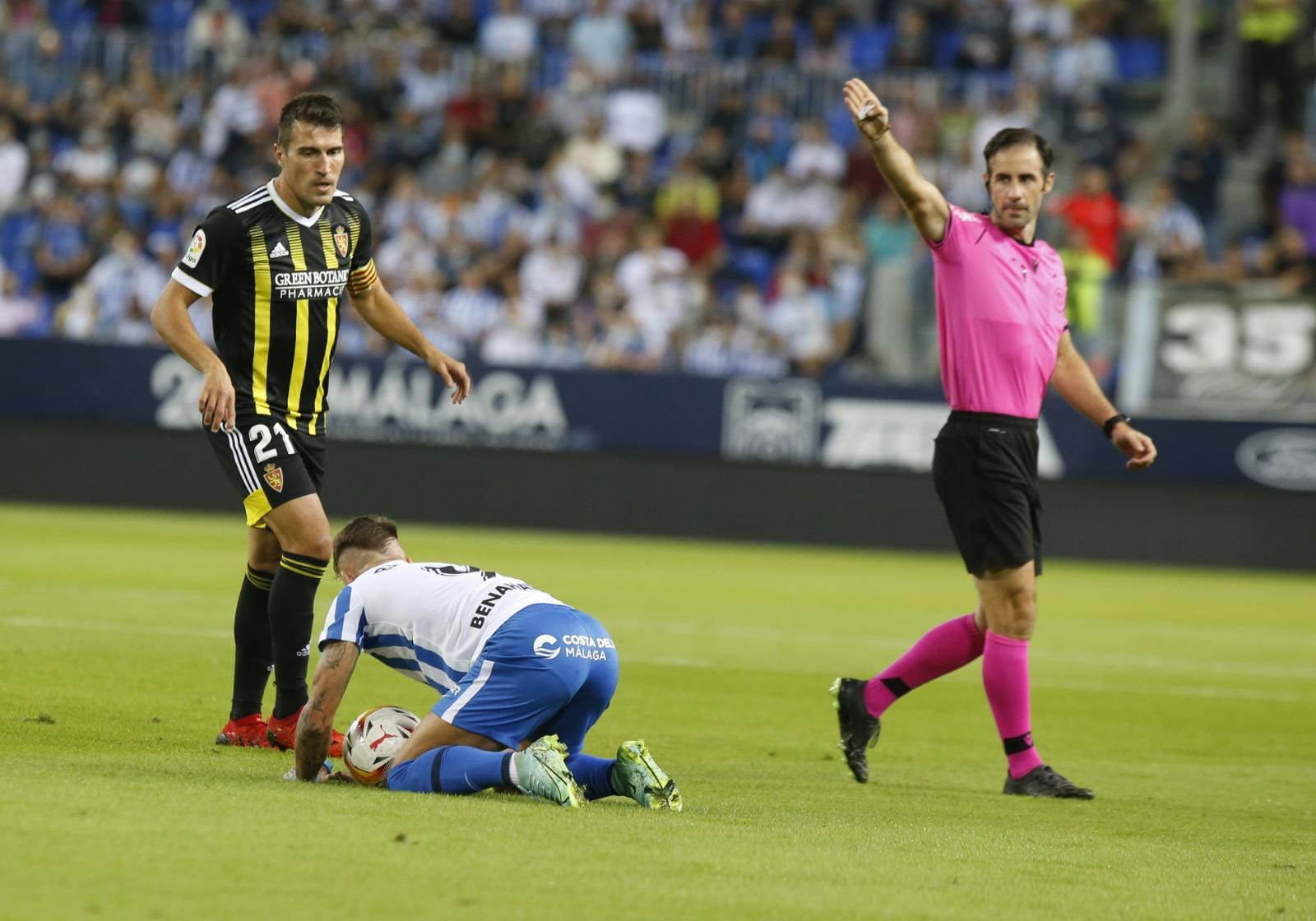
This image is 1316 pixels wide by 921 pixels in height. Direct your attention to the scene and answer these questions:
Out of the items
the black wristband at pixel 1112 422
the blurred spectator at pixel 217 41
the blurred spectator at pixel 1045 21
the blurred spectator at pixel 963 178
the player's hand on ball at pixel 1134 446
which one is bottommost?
the player's hand on ball at pixel 1134 446

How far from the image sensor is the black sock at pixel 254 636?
701 cm

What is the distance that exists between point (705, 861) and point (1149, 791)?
289 centimetres

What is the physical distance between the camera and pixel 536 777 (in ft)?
18.4

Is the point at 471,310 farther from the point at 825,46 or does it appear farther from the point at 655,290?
the point at 825,46

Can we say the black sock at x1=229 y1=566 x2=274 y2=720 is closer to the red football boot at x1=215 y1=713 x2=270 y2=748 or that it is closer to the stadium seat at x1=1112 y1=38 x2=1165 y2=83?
the red football boot at x1=215 y1=713 x2=270 y2=748

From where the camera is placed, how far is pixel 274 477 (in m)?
6.86

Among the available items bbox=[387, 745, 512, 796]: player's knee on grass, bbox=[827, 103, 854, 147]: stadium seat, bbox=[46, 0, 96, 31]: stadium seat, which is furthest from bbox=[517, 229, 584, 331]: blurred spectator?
bbox=[387, 745, 512, 796]: player's knee on grass

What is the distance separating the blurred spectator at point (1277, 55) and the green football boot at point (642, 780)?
64.2 feet

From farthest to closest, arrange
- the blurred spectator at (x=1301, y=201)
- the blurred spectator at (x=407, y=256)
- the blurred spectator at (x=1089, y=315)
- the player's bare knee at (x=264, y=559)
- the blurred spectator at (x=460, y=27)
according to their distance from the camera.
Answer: the blurred spectator at (x=460, y=27) → the blurred spectator at (x=407, y=256) → the blurred spectator at (x=1301, y=201) → the blurred spectator at (x=1089, y=315) → the player's bare knee at (x=264, y=559)

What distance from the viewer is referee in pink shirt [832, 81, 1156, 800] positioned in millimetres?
7086

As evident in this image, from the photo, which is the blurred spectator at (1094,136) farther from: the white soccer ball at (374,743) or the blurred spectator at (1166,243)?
the white soccer ball at (374,743)

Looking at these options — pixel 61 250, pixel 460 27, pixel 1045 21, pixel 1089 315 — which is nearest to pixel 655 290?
pixel 1089 315

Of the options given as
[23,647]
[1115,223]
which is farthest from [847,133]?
[23,647]

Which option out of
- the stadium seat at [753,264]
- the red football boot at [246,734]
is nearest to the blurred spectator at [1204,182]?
the stadium seat at [753,264]
